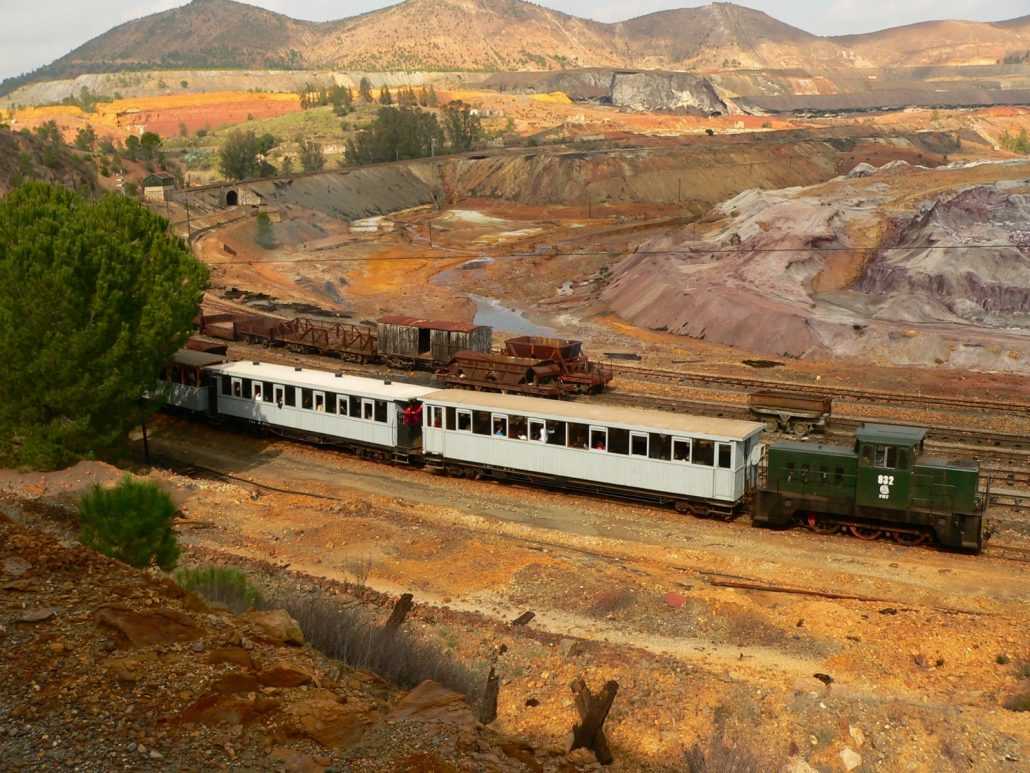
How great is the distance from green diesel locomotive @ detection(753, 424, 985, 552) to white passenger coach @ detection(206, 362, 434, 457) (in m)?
12.5

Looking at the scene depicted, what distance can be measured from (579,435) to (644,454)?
6.98 feet

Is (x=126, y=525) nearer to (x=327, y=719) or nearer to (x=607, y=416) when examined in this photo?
(x=327, y=719)

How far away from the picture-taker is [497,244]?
10025 cm

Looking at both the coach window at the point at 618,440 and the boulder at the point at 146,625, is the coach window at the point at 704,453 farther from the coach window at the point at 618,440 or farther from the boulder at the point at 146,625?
the boulder at the point at 146,625

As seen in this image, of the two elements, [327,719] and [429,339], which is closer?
[327,719]

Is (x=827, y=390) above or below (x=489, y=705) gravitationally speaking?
below

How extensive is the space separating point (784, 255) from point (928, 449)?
33.4 m

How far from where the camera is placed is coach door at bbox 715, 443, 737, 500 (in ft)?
87.0

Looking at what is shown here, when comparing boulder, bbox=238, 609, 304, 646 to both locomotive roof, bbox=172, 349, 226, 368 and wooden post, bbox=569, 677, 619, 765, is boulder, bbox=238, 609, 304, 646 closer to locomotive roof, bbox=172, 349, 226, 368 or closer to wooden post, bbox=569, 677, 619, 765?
wooden post, bbox=569, 677, 619, 765

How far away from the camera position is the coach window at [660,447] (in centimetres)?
2738

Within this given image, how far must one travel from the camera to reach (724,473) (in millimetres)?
26688

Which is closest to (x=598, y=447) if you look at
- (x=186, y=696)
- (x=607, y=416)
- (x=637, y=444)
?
(x=607, y=416)

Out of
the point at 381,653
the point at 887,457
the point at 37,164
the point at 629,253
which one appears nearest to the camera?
the point at 381,653

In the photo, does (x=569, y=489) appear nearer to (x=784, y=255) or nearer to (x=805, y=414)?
(x=805, y=414)
